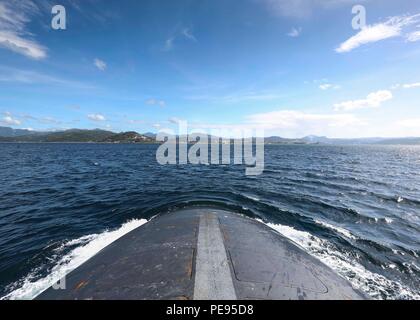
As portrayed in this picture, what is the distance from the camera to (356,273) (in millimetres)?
7617

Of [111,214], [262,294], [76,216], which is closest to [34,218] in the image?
[76,216]

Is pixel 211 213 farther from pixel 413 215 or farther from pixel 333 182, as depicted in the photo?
pixel 333 182

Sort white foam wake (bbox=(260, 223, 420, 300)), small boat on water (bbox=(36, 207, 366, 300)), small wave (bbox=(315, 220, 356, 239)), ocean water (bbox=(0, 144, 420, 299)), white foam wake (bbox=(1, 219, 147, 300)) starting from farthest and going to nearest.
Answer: small wave (bbox=(315, 220, 356, 239)) → ocean water (bbox=(0, 144, 420, 299)) → white foam wake (bbox=(260, 223, 420, 300)) → white foam wake (bbox=(1, 219, 147, 300)) → small boat on water (bbox=(36, 207, 366, 300))

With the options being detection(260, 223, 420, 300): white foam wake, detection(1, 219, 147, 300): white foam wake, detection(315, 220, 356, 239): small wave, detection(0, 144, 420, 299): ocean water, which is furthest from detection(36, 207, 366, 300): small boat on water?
detection(315, 220, 356, 239): small wave

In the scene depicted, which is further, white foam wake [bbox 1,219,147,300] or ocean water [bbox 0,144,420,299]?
ocean water [bbox 0,144,420,299]

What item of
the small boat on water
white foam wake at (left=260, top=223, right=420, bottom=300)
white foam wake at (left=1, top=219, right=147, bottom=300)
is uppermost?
the small boat on water

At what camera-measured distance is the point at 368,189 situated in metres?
20.7

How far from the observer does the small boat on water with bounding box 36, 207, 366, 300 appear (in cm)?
385

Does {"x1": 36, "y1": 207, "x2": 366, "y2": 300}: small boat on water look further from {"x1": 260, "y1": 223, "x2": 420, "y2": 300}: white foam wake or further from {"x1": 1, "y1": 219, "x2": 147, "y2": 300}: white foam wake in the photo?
{"x1": 1, "y1": 219, "x2": 147, "y2": 300}: white foam wake

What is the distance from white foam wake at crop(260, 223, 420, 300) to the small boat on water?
69.2 inches

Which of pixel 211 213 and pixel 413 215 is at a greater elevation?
pixel 211 213

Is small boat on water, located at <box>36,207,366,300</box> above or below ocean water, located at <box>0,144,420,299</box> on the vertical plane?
above
